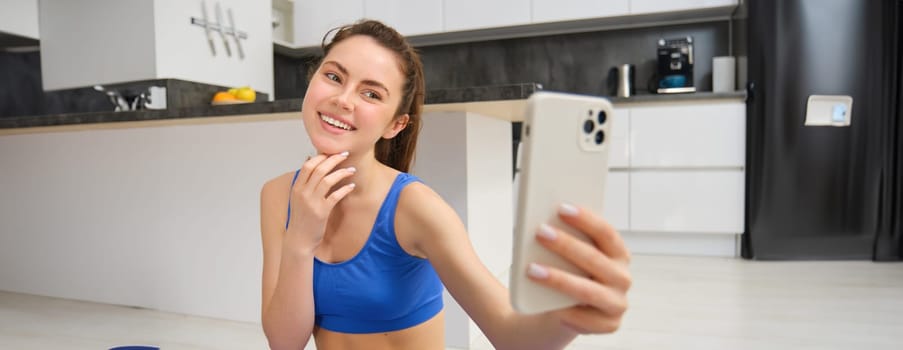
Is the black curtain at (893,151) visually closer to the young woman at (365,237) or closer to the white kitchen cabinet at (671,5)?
the white kitchen cabinet at (671,5)

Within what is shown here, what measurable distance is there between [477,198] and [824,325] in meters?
1.24

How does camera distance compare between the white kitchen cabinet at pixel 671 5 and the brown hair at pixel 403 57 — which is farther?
the white kitchen cabinet at pixel 671 5

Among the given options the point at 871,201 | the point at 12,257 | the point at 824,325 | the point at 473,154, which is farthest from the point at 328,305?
the point at 871,201

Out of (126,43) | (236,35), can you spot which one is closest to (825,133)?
(236,35)

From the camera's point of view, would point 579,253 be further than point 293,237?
No

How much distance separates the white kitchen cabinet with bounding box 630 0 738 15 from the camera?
3455mm

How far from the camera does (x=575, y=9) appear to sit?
371 centimetres

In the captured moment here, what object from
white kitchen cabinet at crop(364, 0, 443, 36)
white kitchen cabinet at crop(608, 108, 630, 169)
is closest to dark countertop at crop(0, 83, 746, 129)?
white kitchen cabinet at crop(608, 108, 630, 169)

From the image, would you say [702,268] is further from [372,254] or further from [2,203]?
[2,203]

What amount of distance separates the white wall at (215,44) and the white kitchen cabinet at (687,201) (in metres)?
2.46

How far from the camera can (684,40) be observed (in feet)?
11.9

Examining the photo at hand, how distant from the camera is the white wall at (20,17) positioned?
3.01 m

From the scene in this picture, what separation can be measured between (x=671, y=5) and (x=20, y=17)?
144 inches

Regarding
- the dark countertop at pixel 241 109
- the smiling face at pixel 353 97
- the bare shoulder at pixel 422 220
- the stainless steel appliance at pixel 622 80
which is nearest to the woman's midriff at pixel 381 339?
the bare shoulder at pixel 422 220
